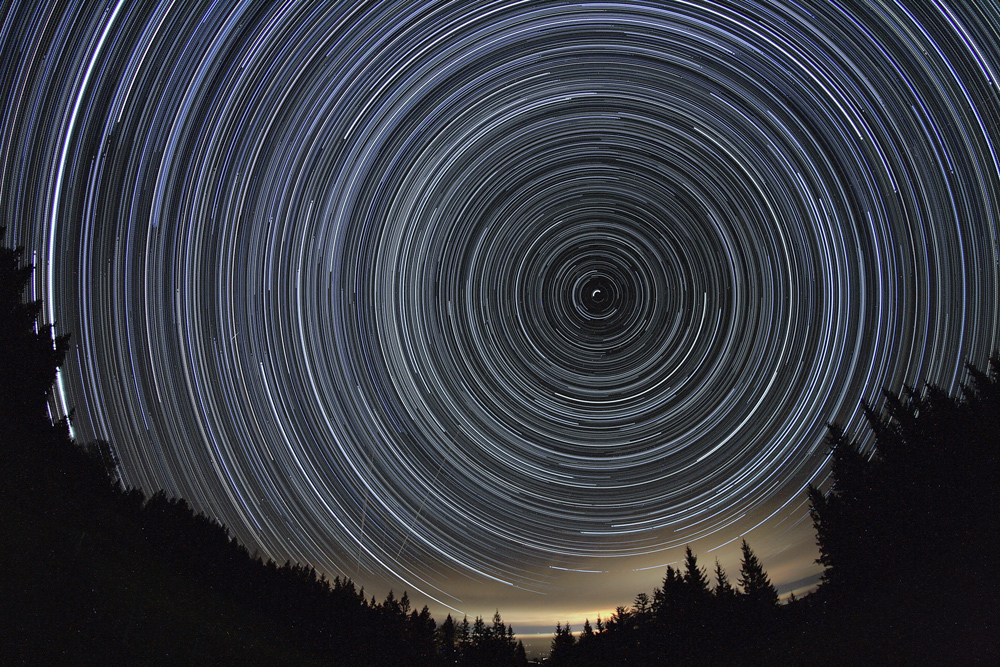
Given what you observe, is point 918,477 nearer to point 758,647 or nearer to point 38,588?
point 758,647

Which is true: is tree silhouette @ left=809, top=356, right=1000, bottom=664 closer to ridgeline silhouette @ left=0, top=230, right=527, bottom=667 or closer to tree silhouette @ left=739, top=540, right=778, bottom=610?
tree silhouette @ left=739, top=540, right=778, bottom=610

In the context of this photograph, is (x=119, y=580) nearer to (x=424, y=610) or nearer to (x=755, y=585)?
(x=424, y=610)

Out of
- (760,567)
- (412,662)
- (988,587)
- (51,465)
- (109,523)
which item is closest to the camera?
(988,587)

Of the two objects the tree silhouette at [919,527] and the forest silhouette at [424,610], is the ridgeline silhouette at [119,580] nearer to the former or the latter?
the forest silhouette at [424,610]

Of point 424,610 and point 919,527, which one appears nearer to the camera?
point 919,527

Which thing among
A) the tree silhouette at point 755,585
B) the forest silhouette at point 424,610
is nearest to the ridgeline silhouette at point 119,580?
the forest silhouette at point 424,610

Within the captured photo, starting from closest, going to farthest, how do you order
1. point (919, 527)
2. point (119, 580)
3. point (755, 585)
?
point (119, 580) < point (919, 527) < point (755, 585)

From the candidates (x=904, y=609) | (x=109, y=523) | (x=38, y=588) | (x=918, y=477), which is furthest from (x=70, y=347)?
(x=918, y=477)

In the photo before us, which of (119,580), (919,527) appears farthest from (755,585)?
(119,580)

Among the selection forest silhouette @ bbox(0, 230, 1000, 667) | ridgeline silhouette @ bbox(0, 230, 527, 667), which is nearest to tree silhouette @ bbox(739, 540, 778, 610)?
forest silhouette @ bbox(0, 230, 1000, 667)
